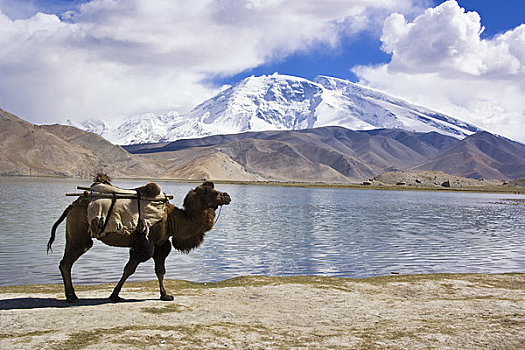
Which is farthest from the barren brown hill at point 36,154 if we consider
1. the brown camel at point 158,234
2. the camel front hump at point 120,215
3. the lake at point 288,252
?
the camel front hump at point 120,215

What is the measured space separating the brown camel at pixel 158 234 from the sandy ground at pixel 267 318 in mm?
595

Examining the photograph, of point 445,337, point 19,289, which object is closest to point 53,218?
point 19,289

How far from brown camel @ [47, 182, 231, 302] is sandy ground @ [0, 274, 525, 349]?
0.59 metres

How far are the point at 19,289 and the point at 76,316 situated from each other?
3901 mm

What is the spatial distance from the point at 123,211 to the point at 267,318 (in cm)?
324

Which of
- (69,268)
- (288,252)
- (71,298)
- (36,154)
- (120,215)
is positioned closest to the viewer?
(71,298)

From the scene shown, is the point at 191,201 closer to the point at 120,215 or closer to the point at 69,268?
the point at 120,215

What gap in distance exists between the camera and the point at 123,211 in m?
9.23

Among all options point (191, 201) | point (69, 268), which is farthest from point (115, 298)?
point (191, 201)

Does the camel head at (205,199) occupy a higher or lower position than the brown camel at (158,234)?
higher

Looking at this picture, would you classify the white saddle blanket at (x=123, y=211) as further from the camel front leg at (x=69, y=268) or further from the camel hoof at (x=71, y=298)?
the camel hoof at (x=71, y=298)

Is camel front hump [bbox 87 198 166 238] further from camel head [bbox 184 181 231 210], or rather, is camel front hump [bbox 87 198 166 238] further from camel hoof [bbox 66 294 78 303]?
camel hoof [bbox 66 294 78 303]

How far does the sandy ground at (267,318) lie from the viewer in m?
6.70

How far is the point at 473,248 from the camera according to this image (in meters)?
23.5
